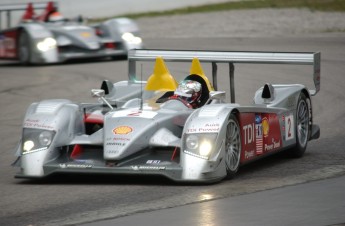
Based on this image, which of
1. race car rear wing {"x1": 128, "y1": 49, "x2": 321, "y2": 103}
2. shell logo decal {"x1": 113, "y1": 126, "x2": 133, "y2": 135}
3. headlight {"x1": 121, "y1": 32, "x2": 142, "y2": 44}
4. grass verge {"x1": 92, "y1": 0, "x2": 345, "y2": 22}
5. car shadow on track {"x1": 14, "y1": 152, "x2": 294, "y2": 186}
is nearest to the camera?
shell logo decal {"x1": 113, "y1": 126, "x2": 133, "y2": 135}

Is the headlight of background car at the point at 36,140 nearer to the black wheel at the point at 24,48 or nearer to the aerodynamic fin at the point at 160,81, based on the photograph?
the aerodynamic fin at the point at 160,81

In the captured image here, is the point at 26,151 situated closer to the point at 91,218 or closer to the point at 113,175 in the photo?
the point at 113,175

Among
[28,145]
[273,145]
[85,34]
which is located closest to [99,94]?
[28,145]

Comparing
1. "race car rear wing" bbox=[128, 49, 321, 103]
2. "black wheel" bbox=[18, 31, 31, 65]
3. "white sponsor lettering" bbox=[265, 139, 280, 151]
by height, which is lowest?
"black wheel" bbox=[18, 31, 31, 65]

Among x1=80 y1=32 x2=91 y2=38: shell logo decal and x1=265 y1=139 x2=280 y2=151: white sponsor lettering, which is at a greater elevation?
x1=265 y1=139 x2=280 y2=151: white sponsor lettering

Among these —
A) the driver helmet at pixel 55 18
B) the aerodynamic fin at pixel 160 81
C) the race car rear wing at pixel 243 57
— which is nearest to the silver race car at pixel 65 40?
the driver helmet at pixel 55 18

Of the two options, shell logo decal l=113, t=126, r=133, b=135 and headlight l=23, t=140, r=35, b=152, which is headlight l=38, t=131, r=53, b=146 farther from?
shell logo decal l=113, t=126, r=133, b=135

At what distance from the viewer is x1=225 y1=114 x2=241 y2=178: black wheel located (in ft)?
33.0

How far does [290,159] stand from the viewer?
11570 millimetres

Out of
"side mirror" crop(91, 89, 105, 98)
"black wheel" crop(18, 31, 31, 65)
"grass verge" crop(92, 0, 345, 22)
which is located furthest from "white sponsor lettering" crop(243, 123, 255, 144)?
"grass verge" crop(92, 0, 345, 22)

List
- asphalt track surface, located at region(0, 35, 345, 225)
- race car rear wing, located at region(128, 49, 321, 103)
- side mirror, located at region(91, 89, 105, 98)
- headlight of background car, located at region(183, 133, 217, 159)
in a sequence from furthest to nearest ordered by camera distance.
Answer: race car rear wing, located at region(128, 49, 321, 103) < side mirror, located at region(91, 89, 105, 98) < headlight of background car, located at region(183, 133, 217, 159) < asphalt track surface, located at region(0, 35, 345, 225)

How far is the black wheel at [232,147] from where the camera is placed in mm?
10055

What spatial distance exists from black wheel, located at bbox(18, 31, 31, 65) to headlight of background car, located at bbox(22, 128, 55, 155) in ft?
40.9

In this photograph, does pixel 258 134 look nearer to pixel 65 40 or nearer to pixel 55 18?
pixel 65 40
